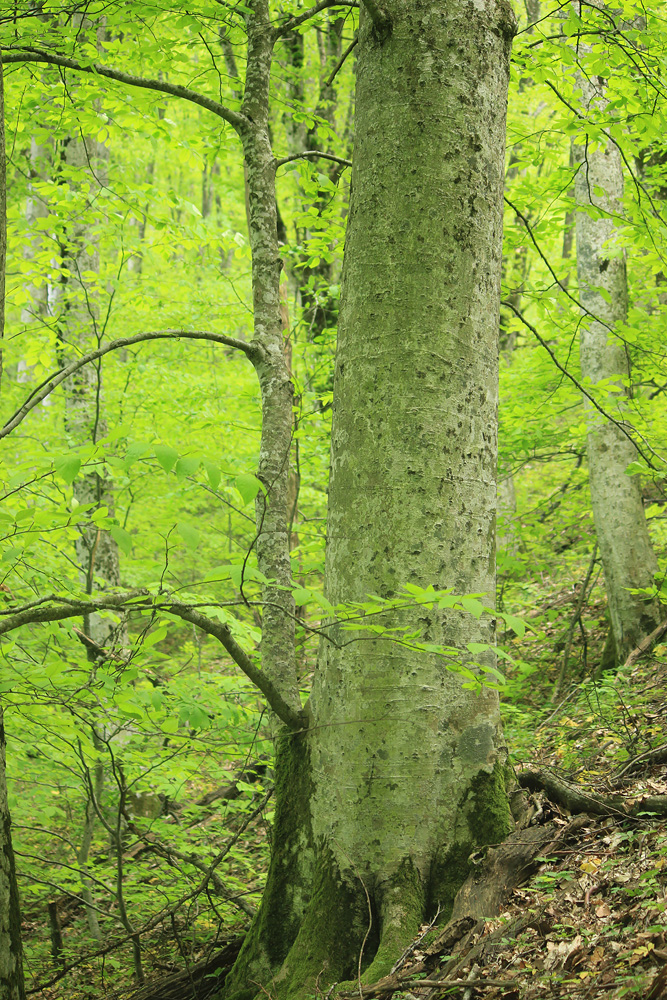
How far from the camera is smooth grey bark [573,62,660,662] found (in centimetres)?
614

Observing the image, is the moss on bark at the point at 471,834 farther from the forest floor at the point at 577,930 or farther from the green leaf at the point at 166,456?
the green leaf at the point at 166,456

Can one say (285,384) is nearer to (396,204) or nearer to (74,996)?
(396,204)

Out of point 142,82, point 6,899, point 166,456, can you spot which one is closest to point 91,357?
point 166,456

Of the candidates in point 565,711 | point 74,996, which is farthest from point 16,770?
point 565,711

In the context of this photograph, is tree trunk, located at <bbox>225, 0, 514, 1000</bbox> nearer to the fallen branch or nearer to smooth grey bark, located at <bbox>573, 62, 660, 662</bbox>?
the fallen branch

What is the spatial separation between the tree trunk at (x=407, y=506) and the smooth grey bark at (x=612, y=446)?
13.0 feet

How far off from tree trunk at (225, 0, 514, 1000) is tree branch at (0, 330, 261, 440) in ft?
3.39

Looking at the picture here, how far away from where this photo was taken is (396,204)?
245cm

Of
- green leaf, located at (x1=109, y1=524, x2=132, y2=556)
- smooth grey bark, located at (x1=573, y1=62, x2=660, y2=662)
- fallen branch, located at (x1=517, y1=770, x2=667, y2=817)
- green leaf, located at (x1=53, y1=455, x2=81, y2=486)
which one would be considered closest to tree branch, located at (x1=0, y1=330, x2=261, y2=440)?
green leaf, located at (x1=53, y1=455, x2=81, y2=486)

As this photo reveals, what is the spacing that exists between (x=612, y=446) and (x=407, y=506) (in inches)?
184

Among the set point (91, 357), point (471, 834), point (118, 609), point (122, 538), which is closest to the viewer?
point (122, 538)

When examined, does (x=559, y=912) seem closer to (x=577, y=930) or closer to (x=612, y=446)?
(x=577, y=930)

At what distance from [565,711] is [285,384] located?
4031mm

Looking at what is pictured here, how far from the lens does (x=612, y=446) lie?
6.33 m
